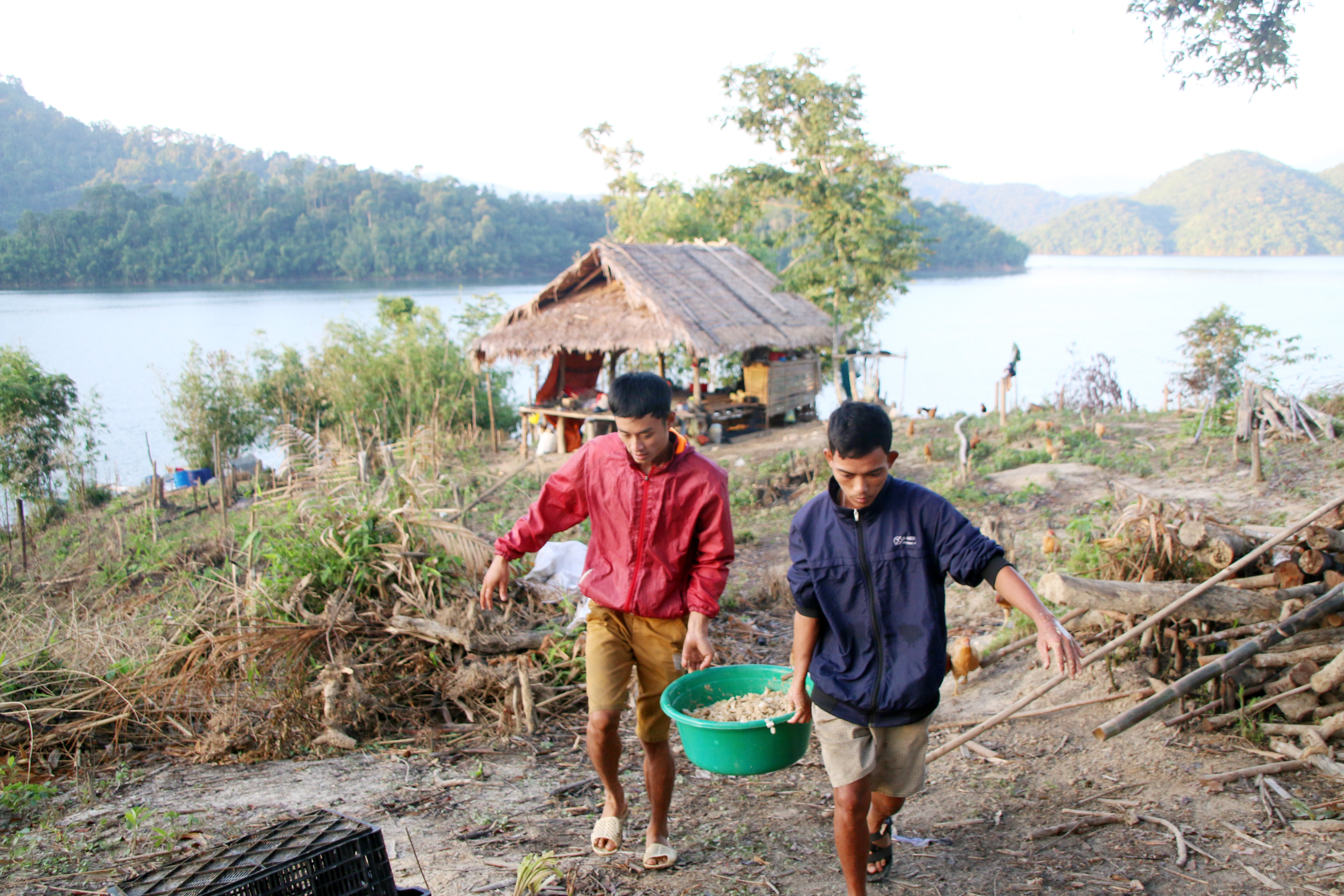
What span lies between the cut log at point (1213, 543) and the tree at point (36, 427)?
18.7 meters

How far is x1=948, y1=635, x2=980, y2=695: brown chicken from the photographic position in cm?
445

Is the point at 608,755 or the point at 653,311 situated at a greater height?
the point at 653,311

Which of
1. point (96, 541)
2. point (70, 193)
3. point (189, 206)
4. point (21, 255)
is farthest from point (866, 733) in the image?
point (189, 206)

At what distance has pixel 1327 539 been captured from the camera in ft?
11.5

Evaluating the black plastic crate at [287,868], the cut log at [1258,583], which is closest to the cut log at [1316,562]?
the cut log at [1258,583]

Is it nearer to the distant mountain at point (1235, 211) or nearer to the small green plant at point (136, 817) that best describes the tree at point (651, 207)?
the small green plant at point (136, 817)

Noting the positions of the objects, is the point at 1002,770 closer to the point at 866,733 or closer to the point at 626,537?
the point at 866,733

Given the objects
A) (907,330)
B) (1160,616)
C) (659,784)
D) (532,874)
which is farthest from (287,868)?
(907,330)

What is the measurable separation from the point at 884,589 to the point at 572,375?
1691cm

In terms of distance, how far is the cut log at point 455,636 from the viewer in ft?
15.3

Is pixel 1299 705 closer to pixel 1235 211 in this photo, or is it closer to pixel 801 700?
pixel 801 700

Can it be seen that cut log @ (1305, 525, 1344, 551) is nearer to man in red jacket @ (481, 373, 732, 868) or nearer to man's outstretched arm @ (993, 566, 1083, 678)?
man's outstretched arm @ (993, 566, 1083, 678)

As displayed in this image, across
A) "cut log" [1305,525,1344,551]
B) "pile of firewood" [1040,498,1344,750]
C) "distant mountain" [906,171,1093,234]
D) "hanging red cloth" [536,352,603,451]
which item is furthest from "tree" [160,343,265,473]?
"distant mountain" [906,171,1093,234]

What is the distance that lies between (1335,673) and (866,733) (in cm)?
210
